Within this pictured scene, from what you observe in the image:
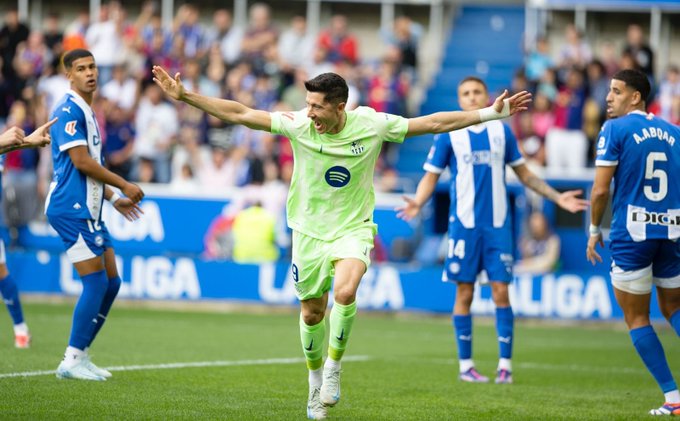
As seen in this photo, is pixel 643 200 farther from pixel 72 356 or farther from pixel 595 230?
pixel 72 356

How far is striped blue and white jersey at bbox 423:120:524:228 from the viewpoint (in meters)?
11.2

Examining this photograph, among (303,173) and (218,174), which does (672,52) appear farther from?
(303,173)

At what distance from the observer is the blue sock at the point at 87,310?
371 inches

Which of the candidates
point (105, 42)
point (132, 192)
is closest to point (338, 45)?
point (105, 42)

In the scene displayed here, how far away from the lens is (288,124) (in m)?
8.16

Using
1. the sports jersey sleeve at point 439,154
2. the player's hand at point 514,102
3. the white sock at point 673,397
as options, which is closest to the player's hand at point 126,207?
the sports jersey sleeve at point 439,154

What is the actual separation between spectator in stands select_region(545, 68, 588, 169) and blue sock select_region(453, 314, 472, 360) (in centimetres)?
1097

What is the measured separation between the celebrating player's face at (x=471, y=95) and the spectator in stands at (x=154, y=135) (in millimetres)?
11485

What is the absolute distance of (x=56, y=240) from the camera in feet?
66.0

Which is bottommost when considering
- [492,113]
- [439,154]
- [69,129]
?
[439,154]

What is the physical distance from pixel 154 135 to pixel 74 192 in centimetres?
1288

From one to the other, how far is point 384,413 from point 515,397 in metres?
1.78

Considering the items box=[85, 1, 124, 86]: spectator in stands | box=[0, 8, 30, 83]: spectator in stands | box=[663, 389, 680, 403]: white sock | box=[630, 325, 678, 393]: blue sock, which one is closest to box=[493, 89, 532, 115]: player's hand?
box=[630, 325, 678, 393]: blue sock

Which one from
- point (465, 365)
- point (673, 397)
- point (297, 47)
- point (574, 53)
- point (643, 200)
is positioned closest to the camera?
point (673, 397)
